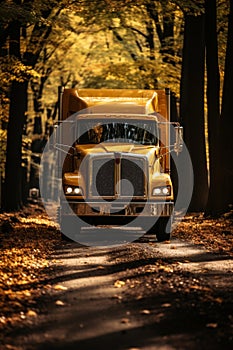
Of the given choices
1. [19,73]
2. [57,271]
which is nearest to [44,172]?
[19,73]

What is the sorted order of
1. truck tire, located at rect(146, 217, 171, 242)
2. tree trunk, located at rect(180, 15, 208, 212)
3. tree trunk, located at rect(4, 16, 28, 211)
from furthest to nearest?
tree trunk, located at rect(4, 16, 28, 211), tree trunk, located at rect(180, 15, 208, 212), truck tire, located at rect(146, 217, 171, 242)

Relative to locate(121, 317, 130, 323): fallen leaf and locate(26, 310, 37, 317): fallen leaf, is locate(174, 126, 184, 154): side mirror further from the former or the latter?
locate(121, 317, 130, 323): fallen leaf

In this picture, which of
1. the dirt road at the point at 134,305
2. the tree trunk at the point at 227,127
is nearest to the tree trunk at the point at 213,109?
the tree trunk at the point at 227,127

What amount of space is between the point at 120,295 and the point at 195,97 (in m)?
17.8

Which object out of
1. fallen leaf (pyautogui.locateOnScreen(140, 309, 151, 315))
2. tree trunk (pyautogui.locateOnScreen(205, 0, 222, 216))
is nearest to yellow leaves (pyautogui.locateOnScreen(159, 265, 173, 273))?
fallen leaf (pyautogui.locateOnScreen(140, 309, 151, 315))

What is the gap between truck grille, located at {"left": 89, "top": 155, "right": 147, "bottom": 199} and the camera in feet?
50.8

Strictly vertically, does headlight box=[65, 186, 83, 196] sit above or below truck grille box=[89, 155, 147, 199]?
below

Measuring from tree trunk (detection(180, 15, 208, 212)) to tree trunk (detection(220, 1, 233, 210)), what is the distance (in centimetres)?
499

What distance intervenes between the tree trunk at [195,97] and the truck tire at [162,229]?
10522 millimetres

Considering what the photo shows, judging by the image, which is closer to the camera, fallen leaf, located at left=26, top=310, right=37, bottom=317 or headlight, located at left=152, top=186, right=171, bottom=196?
fallen leaf, located at left=26, top=310, right=37, bottom=317

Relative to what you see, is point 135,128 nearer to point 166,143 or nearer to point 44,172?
point 166,143

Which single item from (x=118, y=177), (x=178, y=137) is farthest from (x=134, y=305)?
(x=178, y=137)

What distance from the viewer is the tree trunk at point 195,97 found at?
85.9 ft

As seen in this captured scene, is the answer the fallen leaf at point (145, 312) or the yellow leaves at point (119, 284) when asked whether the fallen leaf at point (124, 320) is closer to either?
the fallen leaf at point (145, 312)
